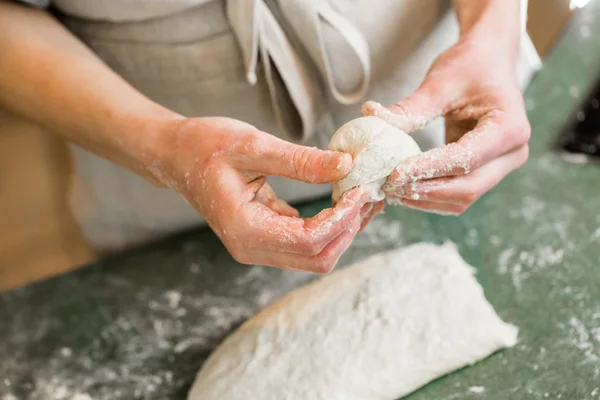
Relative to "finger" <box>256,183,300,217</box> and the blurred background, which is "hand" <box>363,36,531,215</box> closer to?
"finger" <box>256,183,300,217</box>

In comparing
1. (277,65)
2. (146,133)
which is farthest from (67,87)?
(277,65)

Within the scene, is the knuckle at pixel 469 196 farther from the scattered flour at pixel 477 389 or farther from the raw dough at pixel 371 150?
the scattered flour at pixel 477 389

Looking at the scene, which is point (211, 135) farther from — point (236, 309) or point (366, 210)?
point (236, 309)

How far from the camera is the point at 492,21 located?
90 cm

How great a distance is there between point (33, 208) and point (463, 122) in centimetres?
176

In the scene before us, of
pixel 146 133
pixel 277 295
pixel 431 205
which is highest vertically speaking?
pixel 146 133

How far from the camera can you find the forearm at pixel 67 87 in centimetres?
88

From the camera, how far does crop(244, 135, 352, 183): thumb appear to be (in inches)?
27.3

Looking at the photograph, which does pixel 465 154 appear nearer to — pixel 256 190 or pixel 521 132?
pixel 521 132

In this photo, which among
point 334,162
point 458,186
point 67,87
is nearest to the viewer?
point 334,162

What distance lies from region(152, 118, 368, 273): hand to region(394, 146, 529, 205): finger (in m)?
0.07

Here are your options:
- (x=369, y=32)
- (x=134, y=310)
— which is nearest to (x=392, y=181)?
(x=369, y=32)

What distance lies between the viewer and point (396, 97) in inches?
41.2

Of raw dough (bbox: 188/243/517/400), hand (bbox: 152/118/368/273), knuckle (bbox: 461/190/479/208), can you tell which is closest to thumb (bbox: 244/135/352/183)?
hand (bbox: 152/118/368/273)
